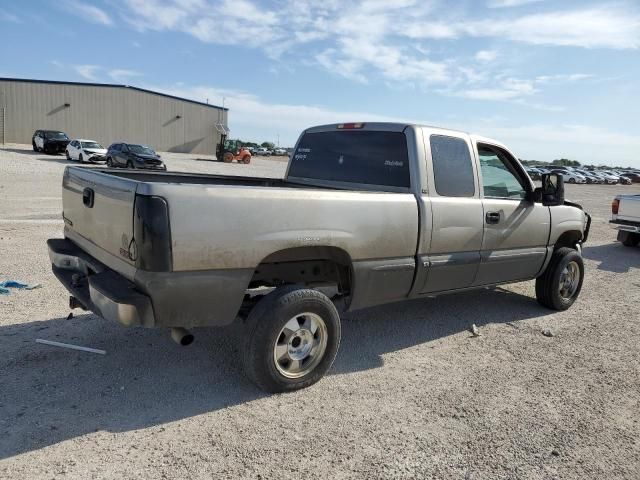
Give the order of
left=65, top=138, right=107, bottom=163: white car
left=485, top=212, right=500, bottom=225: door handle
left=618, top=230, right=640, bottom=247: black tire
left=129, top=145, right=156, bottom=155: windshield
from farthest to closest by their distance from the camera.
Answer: left=65, top=138, right=107, bottom=163: white car → left=129, top=145, right=156, bottom=155: windshield → left=618, top=230, right=640, bottom=247: black tire → left=485, top=212, right=500, bottom=225: door handle

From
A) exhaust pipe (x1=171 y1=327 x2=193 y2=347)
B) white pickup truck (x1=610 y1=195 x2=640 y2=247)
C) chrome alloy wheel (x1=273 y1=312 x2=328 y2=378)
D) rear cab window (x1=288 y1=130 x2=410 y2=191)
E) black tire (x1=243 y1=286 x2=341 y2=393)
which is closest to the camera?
exhaust pipe (x1=171 y1=327 x2=193 y2=347)

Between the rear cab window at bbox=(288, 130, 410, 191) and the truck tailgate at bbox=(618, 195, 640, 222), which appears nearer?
the rear cab window at bbox=(288, 130, 410, 191)

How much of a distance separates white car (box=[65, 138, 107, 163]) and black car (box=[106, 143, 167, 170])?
164 centimetres

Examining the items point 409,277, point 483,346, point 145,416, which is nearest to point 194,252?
point 145,416

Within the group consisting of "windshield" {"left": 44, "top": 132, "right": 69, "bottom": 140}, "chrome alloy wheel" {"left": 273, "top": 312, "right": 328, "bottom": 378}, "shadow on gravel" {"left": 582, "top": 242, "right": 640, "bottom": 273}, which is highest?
"windshield" {"left": 44, "top": 132, "right": 69, "bottom": 140}

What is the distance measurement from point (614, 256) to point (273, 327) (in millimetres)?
9515

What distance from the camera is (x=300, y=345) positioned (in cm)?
372

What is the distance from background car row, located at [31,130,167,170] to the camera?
2733cm

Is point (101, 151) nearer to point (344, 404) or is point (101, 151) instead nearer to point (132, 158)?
point (132, 158)

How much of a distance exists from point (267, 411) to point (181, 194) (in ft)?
5.11

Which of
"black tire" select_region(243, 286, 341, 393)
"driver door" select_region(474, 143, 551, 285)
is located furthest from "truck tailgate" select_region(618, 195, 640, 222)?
"black tire" select_region(243, 286, 341, 393)

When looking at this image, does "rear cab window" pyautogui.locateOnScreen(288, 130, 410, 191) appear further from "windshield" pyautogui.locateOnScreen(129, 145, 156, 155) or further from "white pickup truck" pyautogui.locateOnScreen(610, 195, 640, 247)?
"windshield" pyautogui.locateOnScreen(129, 145, 156, 155)

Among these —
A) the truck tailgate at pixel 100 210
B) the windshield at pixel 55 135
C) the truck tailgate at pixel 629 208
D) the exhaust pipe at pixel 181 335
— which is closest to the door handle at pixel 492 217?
the exhaust pipe at pixel 181 335

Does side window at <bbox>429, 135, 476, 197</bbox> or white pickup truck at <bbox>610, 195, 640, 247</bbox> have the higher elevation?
side window at <bbox>429, 135, 476, 197</bbox>
